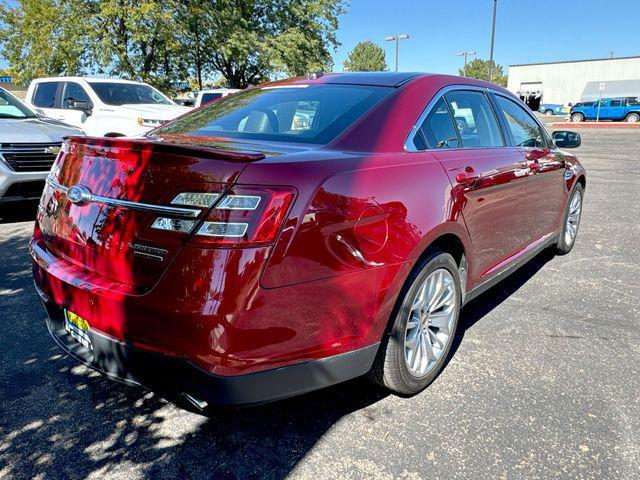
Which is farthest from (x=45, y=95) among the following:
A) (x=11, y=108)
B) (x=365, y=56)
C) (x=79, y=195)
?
(x=365, y=56)

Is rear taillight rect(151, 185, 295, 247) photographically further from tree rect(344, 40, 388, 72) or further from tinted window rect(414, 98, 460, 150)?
tree rect(344, 40, 388, 72)

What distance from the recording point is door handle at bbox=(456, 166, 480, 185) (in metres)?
2.62

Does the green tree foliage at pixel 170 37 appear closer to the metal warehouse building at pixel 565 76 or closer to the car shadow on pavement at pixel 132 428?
the car shadow on pavement at pixel 132 428

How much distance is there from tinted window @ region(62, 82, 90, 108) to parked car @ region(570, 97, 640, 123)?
123ft

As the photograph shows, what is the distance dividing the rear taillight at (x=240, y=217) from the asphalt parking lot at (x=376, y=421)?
2.55 feet

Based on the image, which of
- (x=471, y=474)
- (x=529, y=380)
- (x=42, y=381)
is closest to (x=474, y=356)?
(x=529, y=380)

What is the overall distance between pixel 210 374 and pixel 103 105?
842 centimetres

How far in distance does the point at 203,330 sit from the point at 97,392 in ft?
4.03

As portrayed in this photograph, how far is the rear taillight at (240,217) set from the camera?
1.69 meters

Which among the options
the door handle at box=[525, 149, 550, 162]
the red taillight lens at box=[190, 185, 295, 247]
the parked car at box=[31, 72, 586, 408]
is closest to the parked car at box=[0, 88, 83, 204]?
the parked car at box=[31, 72, 586, 408]

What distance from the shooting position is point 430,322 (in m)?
2.62

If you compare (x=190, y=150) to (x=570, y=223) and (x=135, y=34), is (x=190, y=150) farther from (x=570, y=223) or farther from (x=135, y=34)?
(x=135, y=34)

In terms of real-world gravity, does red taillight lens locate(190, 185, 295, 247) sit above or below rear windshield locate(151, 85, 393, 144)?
below

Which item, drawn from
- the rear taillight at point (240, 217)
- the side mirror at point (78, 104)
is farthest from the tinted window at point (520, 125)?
the side mirror at point (78, 104)
